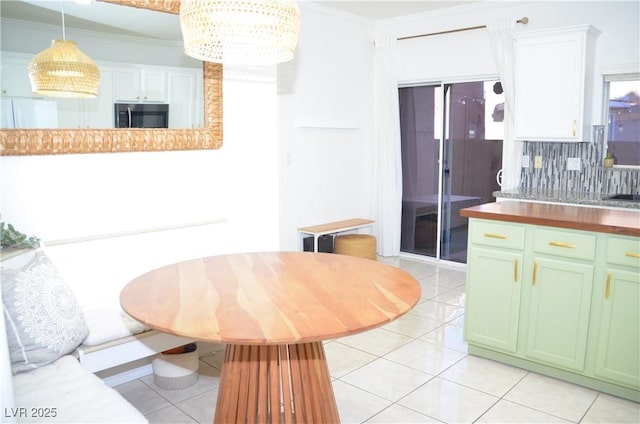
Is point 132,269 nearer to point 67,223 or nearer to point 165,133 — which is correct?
point 67,223

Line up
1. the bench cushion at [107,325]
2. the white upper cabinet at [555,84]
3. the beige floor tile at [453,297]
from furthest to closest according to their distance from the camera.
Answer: the beige floor tile at [453,297], the white upper cabinet at [555,84], the bench cushion at [107,325]

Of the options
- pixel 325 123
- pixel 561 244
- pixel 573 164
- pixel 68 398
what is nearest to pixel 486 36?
pixel 573 164

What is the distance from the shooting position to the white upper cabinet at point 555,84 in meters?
4.28

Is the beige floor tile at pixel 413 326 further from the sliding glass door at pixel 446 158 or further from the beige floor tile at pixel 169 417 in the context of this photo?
the sliding glass door at pixel 446 158

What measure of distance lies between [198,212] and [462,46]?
3.56 m

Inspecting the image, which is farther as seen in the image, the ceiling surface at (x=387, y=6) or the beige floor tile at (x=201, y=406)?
the ceiling surface at (x=387, y=6)

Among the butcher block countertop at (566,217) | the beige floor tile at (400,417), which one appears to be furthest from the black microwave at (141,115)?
the beige floor tile at (400,417)

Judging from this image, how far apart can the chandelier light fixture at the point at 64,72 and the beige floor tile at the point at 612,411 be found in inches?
120

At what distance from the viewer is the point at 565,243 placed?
9.20 ft

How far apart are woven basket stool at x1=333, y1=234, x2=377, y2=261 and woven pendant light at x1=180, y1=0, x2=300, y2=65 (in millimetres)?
3361

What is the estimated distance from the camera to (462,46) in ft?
17.6

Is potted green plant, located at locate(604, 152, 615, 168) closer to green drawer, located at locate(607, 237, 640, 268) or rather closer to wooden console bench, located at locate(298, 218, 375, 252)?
green drawer, located at locate(607, 237, 640, 268)

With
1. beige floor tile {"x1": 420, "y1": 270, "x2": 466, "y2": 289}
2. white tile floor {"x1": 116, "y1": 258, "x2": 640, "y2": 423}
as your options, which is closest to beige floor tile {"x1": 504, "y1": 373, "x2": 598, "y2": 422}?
white tile floor {"x1": 116, "y1": 258, "x2": 640, "y2": 423}

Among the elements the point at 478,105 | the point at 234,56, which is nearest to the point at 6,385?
the point at 234,56
